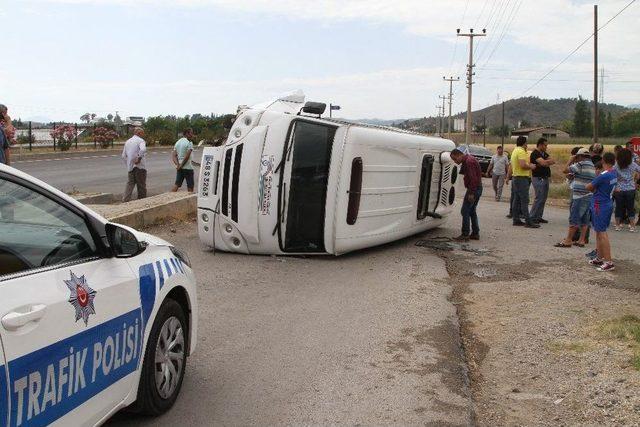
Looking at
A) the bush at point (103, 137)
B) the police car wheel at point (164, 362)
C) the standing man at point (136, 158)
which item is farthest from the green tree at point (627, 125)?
the police car wheel at point (164, 362)

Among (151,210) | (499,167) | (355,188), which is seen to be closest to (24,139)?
(499,167)

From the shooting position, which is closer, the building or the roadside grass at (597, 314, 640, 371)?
the roadside grass at (597, 314, 640, 371)

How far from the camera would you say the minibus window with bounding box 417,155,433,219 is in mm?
11312

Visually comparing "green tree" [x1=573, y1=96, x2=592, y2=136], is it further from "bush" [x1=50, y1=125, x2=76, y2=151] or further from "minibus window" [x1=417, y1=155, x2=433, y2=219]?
→ "minibus window" [x1=417, y1=155, x2=433, y2=219]

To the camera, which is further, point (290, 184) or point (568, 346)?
point (290, 184)

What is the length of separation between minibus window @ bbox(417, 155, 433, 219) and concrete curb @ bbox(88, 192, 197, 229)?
14.6ft

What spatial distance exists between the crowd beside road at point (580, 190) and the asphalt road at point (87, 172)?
9.50 m

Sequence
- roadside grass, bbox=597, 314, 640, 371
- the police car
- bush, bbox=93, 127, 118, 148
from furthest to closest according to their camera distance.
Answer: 1. bush, bbox=93, 127, 118, 148
2. roadside grass, bbox=597, 314, 640, 371
3. the police car

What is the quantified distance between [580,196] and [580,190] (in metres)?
0.10

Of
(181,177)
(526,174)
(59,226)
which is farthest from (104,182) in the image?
(59,226)

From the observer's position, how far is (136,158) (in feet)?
43.8

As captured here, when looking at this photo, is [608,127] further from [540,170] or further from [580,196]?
[580,196]

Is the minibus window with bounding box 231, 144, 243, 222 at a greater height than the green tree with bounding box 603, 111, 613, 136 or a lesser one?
lesser

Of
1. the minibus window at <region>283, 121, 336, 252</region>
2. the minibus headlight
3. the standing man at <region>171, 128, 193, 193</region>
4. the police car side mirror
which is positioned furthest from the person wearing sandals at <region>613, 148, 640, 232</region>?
the police car side mirror
